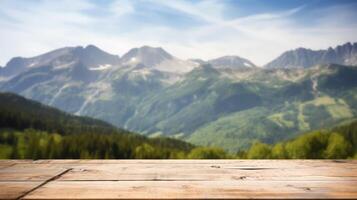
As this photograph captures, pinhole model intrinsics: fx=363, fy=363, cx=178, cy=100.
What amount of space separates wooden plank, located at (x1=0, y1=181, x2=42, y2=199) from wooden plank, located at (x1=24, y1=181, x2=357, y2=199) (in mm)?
113

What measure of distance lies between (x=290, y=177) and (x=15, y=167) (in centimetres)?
329

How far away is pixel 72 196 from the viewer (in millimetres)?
2975

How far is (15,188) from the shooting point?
330cm

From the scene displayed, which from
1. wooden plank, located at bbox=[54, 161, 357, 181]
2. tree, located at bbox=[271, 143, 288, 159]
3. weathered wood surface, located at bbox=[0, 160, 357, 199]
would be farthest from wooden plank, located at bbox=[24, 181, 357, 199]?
tree, located at bbox=[271, 143, 288, 159]

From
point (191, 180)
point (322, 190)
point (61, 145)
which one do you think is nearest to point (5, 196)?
point (191, 180)

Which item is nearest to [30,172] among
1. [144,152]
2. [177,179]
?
[177,179]

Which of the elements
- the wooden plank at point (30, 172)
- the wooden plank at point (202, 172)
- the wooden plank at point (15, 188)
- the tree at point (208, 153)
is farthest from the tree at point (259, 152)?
the wooden plank at point (15, 188)

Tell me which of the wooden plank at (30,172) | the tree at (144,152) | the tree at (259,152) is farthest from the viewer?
the tree at (144,152)

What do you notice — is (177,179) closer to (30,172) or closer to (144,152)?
(30,172)

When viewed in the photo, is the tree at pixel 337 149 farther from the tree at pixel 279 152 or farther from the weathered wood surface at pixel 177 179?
the weathered wood surface at pixel 177 179

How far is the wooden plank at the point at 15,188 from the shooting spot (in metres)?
3.04

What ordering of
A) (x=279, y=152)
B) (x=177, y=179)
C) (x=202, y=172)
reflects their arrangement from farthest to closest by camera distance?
(x=279, y=152)
(x=202, y=172)
(x=177, y=179)

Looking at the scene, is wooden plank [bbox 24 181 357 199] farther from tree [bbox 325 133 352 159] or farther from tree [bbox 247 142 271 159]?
tree [bbox 325 133 352 159]

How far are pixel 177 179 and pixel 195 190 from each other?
56 centimetres
